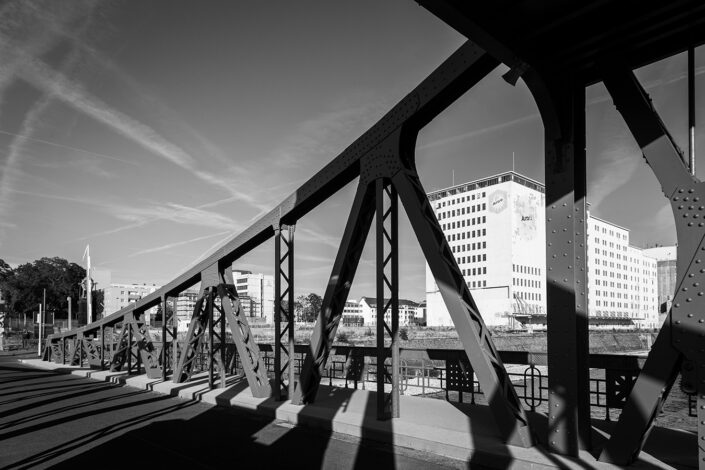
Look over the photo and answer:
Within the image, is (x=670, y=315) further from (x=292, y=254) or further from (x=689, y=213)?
(x=292, y=254)

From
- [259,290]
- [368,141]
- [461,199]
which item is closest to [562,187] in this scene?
[368,141]

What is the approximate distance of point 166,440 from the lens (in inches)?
356

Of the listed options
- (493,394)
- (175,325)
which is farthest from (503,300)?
(493,394)

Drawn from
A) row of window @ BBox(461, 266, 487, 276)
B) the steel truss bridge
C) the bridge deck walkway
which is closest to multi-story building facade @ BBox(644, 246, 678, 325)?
row of window @ BBox(461, 266, 487, 276)

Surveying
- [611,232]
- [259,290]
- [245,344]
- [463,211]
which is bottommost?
[259,290]

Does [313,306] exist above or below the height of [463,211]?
below

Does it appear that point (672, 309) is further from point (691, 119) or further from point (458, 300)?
point (458, 300)

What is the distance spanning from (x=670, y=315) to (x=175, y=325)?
49.2ft

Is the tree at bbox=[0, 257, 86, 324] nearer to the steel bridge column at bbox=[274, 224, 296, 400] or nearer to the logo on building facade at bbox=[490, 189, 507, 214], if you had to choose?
the logo on building facade at bbox=[490, 189, 507, 214]

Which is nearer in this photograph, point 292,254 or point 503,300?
point 292,254

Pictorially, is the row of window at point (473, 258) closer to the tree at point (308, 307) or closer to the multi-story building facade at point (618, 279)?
the multi-story building facade at point (618, 279)

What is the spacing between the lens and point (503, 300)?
94312mm

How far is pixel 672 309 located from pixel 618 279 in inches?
5091

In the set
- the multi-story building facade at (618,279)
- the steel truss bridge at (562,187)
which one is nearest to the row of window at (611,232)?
the multi-story building facade at (618,279)
